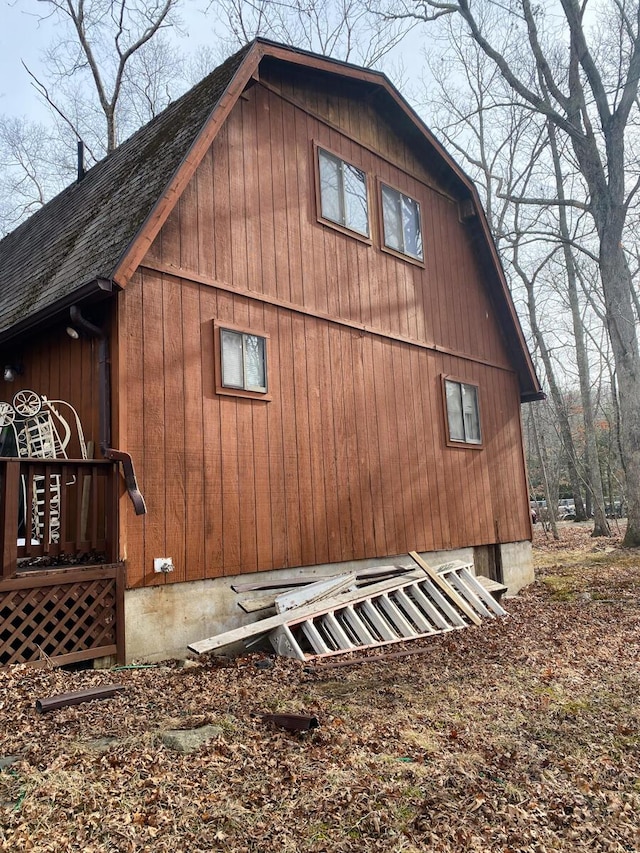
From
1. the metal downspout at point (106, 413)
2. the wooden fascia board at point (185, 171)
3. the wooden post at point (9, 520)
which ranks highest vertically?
the wooden fascia board at point (185, 171)

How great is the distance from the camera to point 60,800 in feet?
9.77

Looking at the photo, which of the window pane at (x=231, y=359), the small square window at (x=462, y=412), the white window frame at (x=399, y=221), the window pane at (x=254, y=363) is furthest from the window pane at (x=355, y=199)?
the window pane at (x=231, y=359)

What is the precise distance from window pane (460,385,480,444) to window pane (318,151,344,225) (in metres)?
3.55

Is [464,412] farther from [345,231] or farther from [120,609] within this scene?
[120,609]

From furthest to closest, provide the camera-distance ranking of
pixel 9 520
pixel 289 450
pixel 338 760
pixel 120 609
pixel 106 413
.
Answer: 1. pixel 289 450
2. pixel 106 413
3. pixel 120 609
4. pixel 9 520
5. pixel 338 760

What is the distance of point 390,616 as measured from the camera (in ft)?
22.9

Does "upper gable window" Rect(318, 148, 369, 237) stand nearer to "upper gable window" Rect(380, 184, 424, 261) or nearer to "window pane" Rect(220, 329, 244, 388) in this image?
"upper gable window" Rect(380, 184, 424, 261)

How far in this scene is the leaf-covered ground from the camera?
2.81 meters

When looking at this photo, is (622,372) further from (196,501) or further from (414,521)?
(196,501)

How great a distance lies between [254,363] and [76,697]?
3.88 metres

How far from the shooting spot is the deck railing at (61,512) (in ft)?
16.5

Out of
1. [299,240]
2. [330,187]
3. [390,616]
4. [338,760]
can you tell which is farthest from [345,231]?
[338,760]

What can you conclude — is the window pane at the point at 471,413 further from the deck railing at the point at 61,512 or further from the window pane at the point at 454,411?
the deck railing at the point at 61,512

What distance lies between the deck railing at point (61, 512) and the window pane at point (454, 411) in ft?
19.0
